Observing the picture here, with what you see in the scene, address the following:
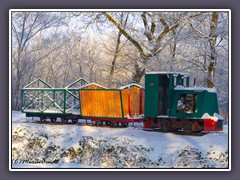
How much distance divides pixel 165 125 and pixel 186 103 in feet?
3.20

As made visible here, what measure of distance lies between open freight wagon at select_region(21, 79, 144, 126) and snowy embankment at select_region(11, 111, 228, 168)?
2.49ft

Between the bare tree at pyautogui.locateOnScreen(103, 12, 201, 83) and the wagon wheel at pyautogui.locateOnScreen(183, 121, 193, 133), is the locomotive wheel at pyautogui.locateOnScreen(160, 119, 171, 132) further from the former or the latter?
the bare tree at pyautogui.locateOnScreen(103, 12, 201, 83)

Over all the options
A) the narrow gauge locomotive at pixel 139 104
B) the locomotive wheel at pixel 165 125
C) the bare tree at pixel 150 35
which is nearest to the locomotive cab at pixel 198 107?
the narrow gauge locomotive at pixel 139 104

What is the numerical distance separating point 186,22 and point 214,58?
1.80 metres

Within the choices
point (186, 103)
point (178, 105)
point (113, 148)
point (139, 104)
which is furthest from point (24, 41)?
point (186, 103)

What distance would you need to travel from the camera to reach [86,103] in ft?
45.6

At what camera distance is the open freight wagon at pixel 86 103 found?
1335 centimetres

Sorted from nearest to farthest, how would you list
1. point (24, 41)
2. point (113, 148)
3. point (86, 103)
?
point (113, 148) → point (86, 103) → point (24, 41)

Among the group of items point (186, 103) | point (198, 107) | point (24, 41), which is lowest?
point (198, 107)

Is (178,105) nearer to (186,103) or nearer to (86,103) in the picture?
(186,103)

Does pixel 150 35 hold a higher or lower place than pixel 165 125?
higher
